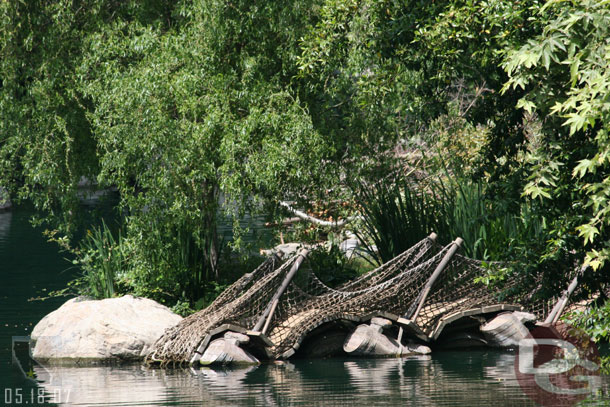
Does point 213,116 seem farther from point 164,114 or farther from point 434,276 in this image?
point 434,276

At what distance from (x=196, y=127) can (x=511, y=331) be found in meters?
4.43

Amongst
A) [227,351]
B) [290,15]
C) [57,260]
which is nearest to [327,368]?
[227,351]

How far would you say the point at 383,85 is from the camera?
32.2ft

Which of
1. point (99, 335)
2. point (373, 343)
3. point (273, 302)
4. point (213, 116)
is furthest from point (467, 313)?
point (99, 335)

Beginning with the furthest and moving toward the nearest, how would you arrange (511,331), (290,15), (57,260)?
1. (57,260)
2. (290,15)
3. (511,331)

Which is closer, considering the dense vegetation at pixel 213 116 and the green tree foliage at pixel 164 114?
the dense vegetation at pixel 213 116

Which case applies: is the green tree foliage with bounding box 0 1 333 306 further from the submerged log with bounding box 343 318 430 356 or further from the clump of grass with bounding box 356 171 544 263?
the submerged log with bounding box 343 318 430 356

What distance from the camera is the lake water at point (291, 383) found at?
7.74 metres

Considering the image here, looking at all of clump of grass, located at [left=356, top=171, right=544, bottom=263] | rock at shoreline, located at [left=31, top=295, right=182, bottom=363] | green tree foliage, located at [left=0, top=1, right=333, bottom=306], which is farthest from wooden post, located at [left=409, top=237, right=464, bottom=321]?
rock at shoreline, located at [left=31, top=295, right=182, bottom=363]

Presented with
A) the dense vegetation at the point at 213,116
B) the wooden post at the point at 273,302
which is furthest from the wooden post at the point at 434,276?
the wooden post at the point at 273,302

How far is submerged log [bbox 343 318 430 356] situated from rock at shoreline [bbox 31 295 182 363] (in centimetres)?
215

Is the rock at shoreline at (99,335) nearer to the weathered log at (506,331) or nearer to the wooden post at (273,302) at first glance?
the wooden post at (273,302)

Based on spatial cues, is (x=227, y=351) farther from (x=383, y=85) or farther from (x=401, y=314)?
(x=383, y=85)

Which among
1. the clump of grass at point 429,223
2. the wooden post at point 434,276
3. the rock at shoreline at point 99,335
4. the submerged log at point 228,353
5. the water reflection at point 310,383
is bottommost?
the water reflection at point 310,383
